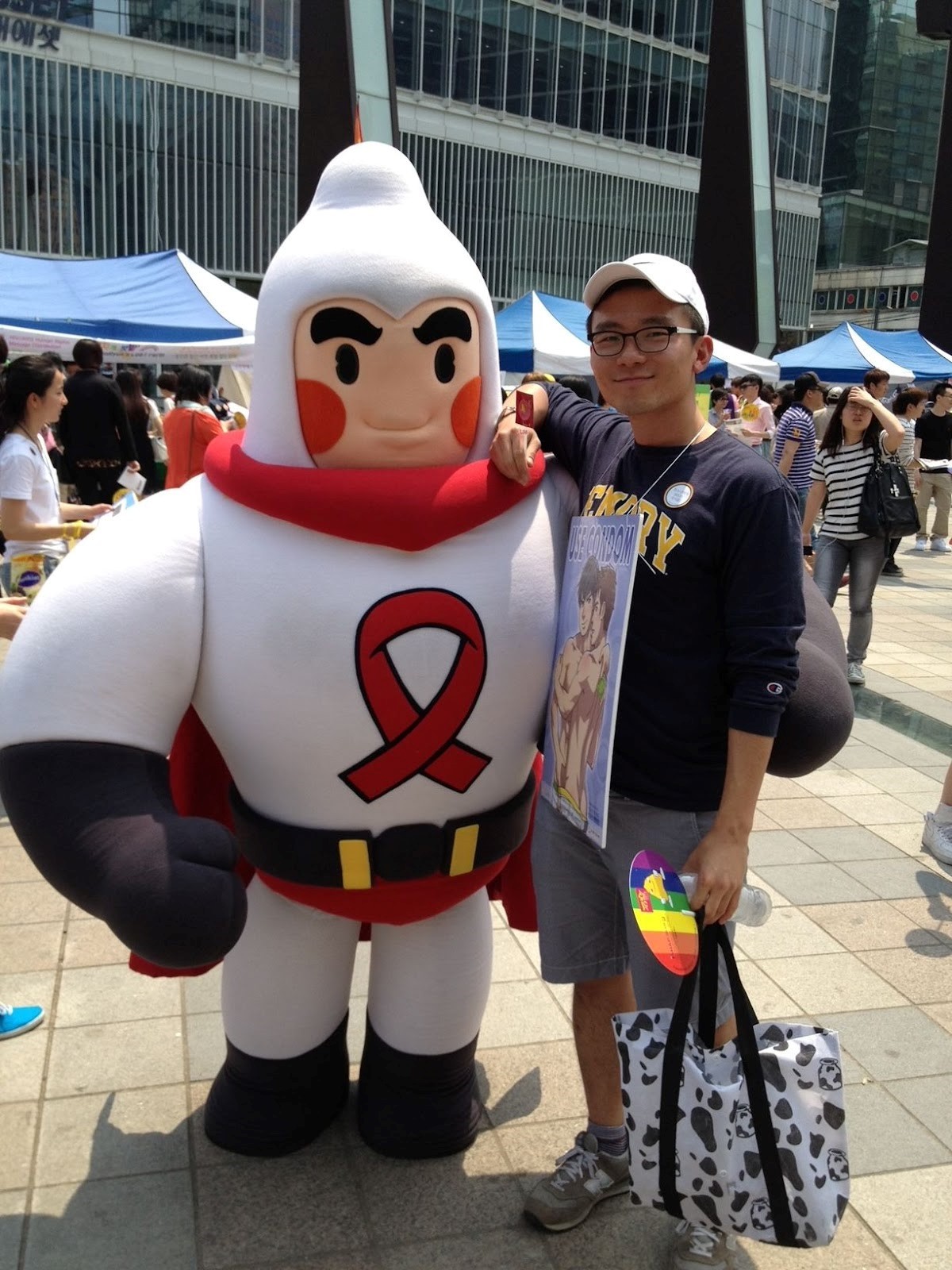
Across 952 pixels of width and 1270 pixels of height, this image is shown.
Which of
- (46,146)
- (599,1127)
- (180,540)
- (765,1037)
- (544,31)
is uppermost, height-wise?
(544,31)

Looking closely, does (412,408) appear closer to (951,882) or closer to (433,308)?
(433,308)

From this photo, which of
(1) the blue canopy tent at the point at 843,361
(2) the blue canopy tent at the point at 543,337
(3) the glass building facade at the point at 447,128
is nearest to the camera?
(2) the blue canopy tent at the point at 543,337

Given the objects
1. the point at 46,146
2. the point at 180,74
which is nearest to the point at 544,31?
the point at 180,74

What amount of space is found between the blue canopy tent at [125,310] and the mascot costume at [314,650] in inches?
235

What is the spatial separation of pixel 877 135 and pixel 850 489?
61553 mm

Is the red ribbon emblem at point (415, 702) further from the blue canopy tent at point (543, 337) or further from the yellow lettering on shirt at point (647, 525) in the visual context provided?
the blue canopy tent at point (543, 337)

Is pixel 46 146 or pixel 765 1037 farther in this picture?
pixel 46 146

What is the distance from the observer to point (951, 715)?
656cm

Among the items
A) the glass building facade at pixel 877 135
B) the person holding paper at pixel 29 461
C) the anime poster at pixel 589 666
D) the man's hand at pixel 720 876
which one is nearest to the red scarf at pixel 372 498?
the anime poster at pixel 589 666

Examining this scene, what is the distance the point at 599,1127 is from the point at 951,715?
15.8 feet

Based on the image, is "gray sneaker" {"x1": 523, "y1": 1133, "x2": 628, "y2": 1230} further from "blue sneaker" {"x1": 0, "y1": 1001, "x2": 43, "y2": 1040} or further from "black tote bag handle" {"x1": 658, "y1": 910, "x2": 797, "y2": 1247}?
"blue sneaker" {"x1": 0, "y1": 1001, "x2": 43, "y2": 1040}

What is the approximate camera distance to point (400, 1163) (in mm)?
2568

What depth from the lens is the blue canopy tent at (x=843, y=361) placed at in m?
15.0

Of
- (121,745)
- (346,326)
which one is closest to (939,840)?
(346,326)
